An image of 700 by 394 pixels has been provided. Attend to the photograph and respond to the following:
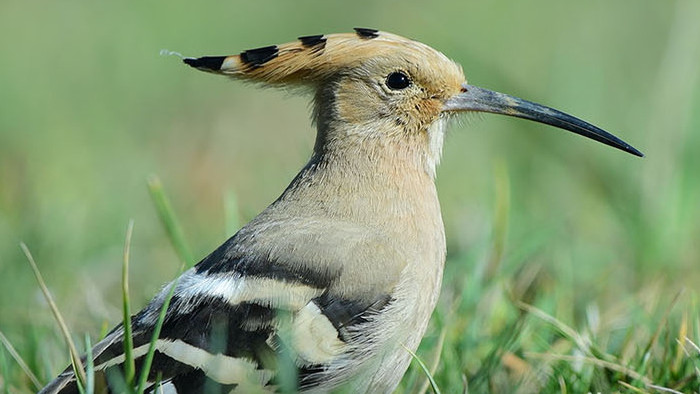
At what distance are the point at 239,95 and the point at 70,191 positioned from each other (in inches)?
53.9

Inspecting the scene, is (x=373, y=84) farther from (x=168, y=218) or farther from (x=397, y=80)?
(x=168, y=218)

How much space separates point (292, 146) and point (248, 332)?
8.65ft

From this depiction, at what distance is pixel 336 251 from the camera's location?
2.39 m

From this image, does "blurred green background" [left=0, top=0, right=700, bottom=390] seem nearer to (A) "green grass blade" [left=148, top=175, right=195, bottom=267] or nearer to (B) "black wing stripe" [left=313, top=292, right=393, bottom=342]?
(A) "green grass blade" [left=148, top=175, right=195, bottom=267]

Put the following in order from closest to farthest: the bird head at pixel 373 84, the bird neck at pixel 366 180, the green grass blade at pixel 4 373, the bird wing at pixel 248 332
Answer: the bird wing at pixel 248 332, the green grass blade at pixel 4 373, the bird neck at pixel 366 180, the bird head at pixel 373 84

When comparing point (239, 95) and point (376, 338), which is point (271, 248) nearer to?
point (376, 338)

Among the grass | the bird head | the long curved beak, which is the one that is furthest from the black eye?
the grass

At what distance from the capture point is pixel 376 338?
2332 millimetres

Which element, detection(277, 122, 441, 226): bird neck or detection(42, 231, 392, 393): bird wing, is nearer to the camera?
detection(42, 231, 392, 393): bird wing

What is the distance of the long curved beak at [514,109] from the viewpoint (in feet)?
9.02

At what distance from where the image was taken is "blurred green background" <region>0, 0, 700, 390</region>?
3.33 metres

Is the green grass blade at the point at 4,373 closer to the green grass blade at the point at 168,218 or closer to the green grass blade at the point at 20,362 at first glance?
the green grass blade at the point at 20,362

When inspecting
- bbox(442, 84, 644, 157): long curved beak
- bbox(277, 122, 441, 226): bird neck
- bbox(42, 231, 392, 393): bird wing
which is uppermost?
bbox(442, 84, 644, 157): long curved beak

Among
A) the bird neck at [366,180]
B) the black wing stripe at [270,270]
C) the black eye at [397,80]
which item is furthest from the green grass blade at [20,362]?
the black eye at [397,80]
